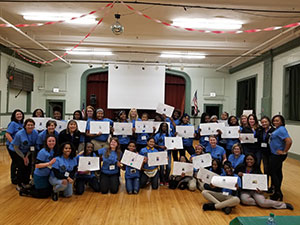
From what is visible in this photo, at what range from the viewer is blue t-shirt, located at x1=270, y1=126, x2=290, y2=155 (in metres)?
3.72

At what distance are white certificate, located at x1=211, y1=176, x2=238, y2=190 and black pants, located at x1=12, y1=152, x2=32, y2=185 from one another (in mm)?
3204

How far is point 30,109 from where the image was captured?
11.7 meters

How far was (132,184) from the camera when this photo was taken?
422 centimetres

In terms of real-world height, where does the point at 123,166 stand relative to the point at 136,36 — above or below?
below

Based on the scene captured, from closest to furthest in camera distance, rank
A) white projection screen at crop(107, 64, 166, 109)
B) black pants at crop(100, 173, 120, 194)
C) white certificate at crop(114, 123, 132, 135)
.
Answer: black pants at crop(100, 173, 120, 194)
white certificate at crop(114, 123, 132, 135)
white projection screen at crop(107, 64, 166, 109)

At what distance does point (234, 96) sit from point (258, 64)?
9.16 ft

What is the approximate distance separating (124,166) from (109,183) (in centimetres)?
39

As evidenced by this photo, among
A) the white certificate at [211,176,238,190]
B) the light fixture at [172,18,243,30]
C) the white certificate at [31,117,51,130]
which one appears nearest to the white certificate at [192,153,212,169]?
the white certificate at [211,176,238,190]

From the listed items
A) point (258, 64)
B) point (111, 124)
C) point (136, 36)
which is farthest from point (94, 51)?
point (258, 64)

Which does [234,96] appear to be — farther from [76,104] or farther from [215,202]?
[215,202]

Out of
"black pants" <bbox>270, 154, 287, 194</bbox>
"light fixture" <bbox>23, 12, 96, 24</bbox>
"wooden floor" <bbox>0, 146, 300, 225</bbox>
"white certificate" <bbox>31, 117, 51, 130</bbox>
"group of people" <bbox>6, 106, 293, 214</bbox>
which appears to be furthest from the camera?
"light fixture" <bbox>23, 12, 96, 24</bbox>

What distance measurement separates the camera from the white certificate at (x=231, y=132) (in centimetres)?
474

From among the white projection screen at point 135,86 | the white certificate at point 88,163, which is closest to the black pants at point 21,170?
the white certificate at point 88,163

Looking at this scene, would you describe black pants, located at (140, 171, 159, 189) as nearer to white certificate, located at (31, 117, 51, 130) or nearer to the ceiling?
white certificate, located at (31, 117, 51, 130)
